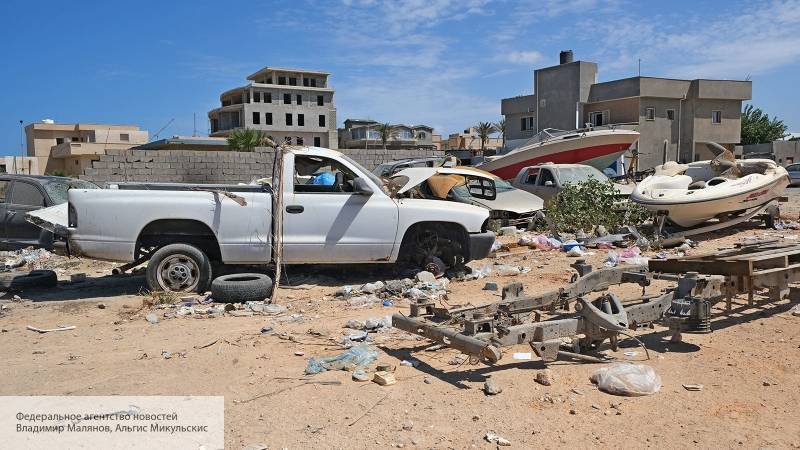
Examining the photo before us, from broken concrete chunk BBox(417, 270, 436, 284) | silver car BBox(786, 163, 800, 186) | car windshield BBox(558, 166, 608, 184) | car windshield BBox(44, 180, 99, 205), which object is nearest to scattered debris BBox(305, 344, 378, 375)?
broken concrete chunk BBox(417, 270, 436, 284)

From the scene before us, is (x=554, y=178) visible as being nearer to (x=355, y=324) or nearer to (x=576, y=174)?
(x=576, y=174)

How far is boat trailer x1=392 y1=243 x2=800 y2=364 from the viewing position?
4188 millimetres

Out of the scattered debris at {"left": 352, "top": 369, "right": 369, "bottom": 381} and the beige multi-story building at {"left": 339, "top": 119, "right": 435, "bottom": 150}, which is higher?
the beige multi-story building at {"left": 339, "top": 119, "right": 435, "bottom": 150}

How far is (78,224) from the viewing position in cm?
723

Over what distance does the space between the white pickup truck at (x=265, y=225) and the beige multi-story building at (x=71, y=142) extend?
202ft

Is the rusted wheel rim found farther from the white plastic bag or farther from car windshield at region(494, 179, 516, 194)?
car windshield at region(494, 179, 516, 194)

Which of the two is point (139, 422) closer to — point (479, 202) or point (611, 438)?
point (611, 438)

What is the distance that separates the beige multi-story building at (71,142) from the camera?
63406 mm

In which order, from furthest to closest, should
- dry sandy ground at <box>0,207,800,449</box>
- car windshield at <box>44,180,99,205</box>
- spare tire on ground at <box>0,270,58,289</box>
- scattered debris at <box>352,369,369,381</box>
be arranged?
car windshield at <box>44,180,99,205</box> → spare tire on ground at <box>0,270,58,289</box> → scattered debris at <box>352,369,369,381</box> → dry sandy ground at <box>0,207,800,449</box>

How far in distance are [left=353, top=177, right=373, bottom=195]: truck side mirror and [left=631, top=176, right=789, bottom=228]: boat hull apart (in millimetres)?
6467

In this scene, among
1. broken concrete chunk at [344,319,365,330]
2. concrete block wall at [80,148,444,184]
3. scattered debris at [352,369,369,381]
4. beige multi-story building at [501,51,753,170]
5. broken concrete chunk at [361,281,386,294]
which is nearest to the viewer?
scattered debris at [352,369,369,381]

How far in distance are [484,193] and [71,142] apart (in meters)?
63.6

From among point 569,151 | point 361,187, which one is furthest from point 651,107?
point 361,187

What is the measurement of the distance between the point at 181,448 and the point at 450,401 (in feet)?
5.42
